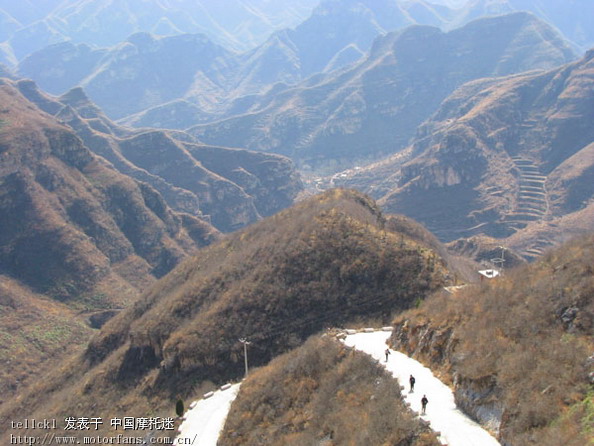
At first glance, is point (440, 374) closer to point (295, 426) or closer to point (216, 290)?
point (295, 426)

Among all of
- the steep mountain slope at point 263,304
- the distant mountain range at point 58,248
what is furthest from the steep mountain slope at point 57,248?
the steep mountain slope at point 263,304

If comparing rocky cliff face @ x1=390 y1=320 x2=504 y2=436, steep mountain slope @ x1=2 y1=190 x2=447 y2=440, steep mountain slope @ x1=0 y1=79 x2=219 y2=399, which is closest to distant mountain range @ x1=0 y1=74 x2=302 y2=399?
steep mountain slope @ x1=0 y1=79 x2=219 y2=399

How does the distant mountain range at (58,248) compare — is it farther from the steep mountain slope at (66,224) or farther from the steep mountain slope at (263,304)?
the steep mountain slope at (263,304)

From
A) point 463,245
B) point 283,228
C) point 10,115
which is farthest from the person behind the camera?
point 10,115

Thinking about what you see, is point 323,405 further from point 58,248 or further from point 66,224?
point 66,224

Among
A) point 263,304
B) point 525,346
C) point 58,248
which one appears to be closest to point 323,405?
point 525,346

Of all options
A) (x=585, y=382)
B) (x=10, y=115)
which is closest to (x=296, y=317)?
(x=585, y=382)
